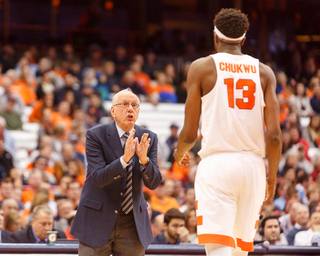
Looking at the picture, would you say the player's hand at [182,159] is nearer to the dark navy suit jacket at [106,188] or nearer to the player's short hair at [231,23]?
the dark navy suit jacket at [106,188]

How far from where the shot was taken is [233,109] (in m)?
3.24

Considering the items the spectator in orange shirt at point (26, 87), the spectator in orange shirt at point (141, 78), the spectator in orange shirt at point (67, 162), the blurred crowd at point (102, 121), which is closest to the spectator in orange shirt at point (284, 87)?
the blurred crowd at point (102, 121)

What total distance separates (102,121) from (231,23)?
8.23 m

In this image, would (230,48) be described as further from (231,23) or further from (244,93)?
(244,93)

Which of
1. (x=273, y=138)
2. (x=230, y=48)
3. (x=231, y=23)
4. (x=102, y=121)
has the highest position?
(x=231, y=23)

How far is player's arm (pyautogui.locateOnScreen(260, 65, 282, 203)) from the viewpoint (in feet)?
10.6

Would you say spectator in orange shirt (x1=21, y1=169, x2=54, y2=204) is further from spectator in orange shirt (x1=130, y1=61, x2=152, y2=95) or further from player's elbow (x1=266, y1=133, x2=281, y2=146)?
player's elbow (x1=266, y1=133, x2=281, y2=146)

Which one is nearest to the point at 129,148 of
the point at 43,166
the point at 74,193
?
the point at 74,193

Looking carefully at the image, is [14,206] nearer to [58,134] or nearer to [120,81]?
[58,134]

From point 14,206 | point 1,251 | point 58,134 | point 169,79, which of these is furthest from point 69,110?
point 1,251

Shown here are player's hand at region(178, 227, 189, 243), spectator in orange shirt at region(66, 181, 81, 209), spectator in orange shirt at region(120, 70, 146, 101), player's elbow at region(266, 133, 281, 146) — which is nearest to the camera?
player's elbow at region(266, 133, 281, 146)

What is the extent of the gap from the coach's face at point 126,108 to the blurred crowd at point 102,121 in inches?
107

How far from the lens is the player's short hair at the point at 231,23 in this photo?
333cm

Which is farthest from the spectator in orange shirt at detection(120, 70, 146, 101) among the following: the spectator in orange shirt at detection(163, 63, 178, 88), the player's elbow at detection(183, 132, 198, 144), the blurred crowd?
the player's elbow at detection(183, 132, 198, 144)
